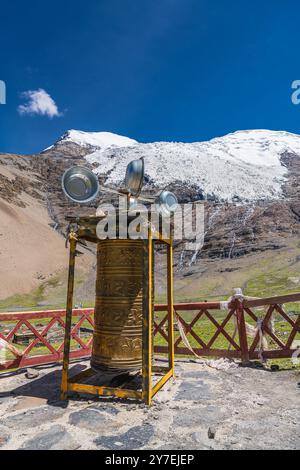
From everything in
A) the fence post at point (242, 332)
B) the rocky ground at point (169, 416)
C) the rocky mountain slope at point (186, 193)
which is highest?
the rocky mountain slope at point (186, 193)

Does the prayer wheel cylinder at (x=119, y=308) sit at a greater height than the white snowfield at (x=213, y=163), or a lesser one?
lesser

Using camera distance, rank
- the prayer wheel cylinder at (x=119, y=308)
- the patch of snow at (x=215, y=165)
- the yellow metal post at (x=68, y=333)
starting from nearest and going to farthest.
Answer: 1. the yellow metal post at (x=68, y=333)
2. the prayer wheel cylinder at (x=119, y=308)
3. the patch of snow at (x=215, y=165)

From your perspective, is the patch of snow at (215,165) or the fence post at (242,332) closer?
the fence post at (242,332)

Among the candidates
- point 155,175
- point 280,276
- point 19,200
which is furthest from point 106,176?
point 280,276

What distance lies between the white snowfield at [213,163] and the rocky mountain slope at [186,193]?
0.30 metres

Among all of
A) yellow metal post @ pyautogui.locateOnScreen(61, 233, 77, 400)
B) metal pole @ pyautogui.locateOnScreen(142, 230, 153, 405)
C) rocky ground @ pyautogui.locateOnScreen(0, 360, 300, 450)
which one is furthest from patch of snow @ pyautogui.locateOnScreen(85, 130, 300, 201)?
metal pole @ pyautogui.locateOnScreen(142, 230, 153, 405)

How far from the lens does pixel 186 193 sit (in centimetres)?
9825

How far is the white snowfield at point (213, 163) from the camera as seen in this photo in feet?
325

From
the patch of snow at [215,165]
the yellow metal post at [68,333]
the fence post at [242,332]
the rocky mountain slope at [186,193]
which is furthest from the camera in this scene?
the patch of snow at [215,165]

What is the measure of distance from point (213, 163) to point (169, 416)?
112m

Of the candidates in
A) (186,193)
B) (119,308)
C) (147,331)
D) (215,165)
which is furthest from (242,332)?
(215,165)

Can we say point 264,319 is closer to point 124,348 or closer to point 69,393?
point 124,348

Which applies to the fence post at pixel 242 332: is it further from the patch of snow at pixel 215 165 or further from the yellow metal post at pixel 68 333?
the patch of snow at pixel 215 165

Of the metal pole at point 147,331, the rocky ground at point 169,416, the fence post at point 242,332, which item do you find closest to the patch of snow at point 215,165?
the fence post at point 242,332
